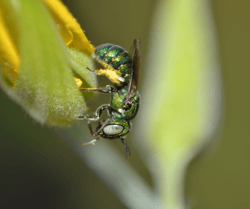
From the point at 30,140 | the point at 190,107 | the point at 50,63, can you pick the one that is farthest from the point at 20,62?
the point at 190,107

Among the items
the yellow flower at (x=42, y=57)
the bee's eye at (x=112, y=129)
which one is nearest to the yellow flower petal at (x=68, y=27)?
the yellow flower at (x=42, y=57)

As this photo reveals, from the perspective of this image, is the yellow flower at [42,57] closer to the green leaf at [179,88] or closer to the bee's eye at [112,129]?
the bee's eye at [112,129]

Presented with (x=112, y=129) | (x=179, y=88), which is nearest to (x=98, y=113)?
(x=112, y=129)

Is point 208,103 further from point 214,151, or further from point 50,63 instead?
point 50,63

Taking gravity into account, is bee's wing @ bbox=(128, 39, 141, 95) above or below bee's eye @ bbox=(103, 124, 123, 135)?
above

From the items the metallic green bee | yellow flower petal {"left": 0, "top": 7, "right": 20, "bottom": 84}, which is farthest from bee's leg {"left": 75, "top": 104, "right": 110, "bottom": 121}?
yellow flower petal {"left": 0, "top": 7, "right": 20, "bottom": 84}

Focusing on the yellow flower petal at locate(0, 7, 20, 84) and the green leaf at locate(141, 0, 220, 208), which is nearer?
the yellow flower petal at locate(0, 7, 20, 84)

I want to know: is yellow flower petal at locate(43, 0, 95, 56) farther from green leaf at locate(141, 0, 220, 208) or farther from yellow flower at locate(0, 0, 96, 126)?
green leaf at locate(141, 0, 220, 208)

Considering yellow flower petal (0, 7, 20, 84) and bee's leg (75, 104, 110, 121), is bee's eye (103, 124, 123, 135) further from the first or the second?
yellow flower petal (0, 7, 20, 84)
